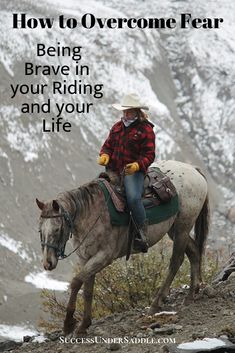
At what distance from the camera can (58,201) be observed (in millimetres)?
8844

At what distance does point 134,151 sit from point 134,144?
0.11 metres

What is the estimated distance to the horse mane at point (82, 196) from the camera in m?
9.05

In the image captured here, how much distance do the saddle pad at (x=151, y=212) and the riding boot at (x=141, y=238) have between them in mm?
219

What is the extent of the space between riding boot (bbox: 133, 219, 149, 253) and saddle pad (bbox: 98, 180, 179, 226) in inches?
8.6

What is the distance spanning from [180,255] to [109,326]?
1.73 metres

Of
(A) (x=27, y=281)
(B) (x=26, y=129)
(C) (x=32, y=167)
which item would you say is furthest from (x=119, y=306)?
(B) (x=26, y=129)

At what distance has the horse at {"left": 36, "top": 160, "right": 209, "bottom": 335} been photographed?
8.68m

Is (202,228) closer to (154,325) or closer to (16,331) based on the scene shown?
(154,325)

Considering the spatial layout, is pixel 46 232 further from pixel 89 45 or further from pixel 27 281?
pixel 89 45

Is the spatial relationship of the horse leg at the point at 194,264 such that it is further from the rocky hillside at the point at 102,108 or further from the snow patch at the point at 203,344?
the rocky hillside at the point at 102,108

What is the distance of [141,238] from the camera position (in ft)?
31.8

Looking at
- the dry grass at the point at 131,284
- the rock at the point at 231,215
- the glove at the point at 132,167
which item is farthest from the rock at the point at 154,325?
the rock at the point at 231,215

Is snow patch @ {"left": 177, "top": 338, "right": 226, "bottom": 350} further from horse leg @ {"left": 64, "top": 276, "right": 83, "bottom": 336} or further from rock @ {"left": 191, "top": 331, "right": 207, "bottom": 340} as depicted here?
horse leg @ {"left": 64, "top": 276, "right": 83, "bottom": 336}

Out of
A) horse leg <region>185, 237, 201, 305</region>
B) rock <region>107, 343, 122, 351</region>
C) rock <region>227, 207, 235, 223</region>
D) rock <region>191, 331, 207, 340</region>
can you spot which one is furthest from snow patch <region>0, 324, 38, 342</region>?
rock <region>227, 207, 235, 223</region>
